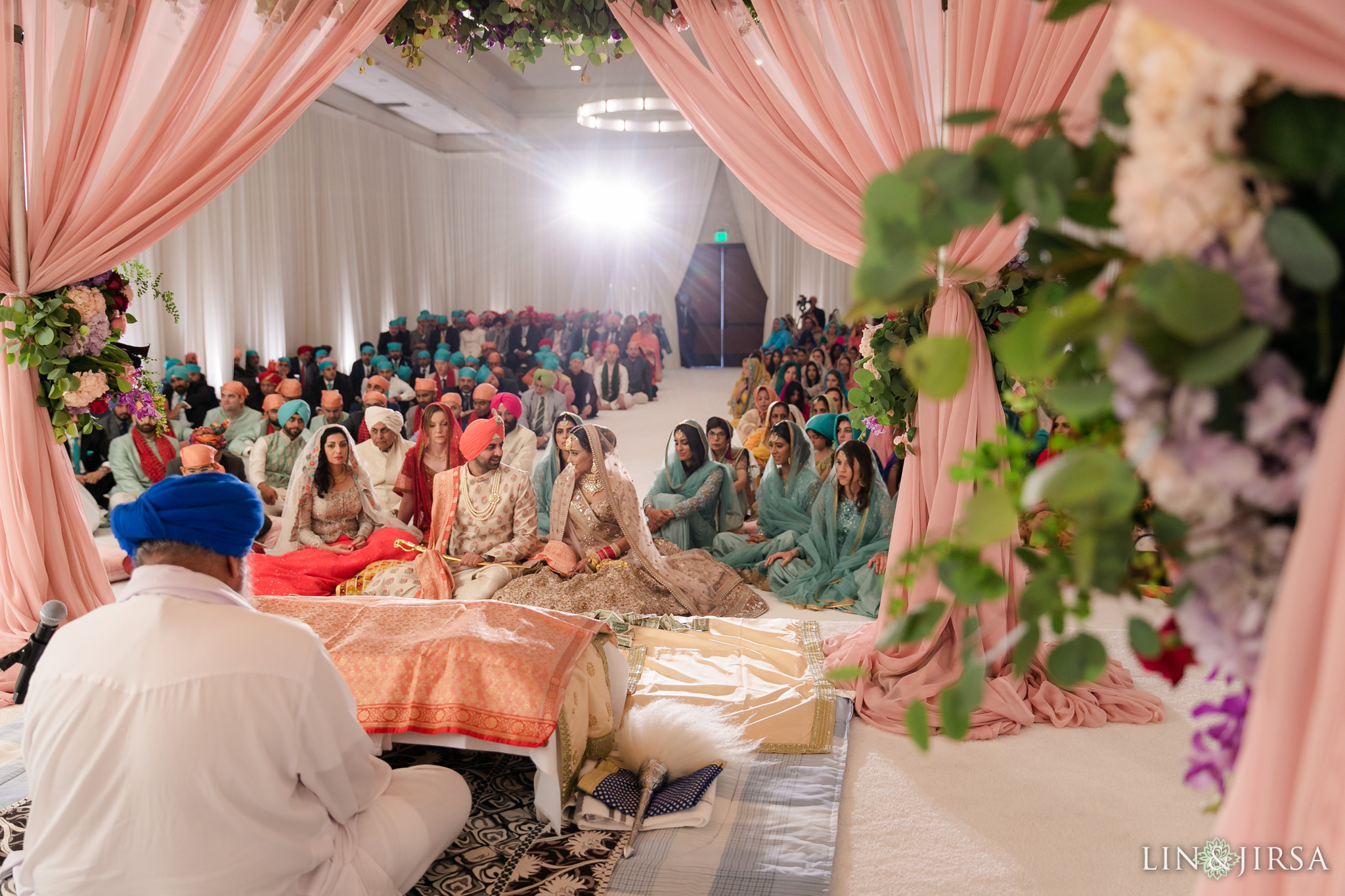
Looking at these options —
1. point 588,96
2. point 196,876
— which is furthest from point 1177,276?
point 588,96

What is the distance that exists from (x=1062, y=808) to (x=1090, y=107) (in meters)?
2.19

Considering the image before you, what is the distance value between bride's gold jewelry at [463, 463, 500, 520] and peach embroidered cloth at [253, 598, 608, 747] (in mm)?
1668

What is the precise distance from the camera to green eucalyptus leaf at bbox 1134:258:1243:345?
582 mm

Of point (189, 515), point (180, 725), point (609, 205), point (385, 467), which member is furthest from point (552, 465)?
point (609, 205)

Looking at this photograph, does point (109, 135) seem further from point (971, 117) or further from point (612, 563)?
point (971, 117)

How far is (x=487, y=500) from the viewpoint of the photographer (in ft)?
13.5

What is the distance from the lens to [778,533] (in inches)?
189

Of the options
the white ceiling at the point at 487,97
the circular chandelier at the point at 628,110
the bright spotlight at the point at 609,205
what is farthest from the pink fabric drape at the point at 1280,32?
the bright spotlight at the point at 609,205

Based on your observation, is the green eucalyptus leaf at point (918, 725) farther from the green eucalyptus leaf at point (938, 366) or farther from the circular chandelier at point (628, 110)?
the circular chandelier at point (628, 110)

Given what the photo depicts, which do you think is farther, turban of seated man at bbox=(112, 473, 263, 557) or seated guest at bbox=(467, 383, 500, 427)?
seated guest at bbox=(467, 383, 500, 427)

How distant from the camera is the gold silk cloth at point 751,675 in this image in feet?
9.29

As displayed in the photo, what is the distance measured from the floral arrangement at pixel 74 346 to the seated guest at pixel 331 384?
4.92 metres

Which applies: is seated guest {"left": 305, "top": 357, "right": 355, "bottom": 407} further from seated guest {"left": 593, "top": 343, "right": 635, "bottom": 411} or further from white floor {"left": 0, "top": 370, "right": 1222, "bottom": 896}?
white floor {"left": 0, "top": 370, "right": 1222, "bottom": 896}

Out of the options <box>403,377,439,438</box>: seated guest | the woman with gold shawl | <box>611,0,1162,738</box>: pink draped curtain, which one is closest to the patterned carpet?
<box>611,0,1162,738</box>: pink draped curtain
